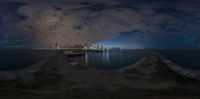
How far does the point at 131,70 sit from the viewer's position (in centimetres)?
3309

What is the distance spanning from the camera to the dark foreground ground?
2945 centimetres

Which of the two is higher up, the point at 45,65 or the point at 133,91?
the point at 45,65

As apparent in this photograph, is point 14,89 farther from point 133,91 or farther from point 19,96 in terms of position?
point 133,91

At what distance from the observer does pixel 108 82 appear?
105ft

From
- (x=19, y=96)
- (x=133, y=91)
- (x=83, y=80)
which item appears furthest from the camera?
(x=83, y=80)

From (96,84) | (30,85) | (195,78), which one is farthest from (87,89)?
(195,78)

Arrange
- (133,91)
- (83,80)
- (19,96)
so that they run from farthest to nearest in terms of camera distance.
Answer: (83,80), (133,91), (19,96)

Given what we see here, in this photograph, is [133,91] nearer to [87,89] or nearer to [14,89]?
[87,89]

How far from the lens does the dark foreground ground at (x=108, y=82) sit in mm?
29453

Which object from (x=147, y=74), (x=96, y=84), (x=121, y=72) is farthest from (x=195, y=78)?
(x=96, y=84)

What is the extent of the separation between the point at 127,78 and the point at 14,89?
1033 cm

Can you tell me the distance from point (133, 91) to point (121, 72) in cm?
371

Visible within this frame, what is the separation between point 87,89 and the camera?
30.8 m

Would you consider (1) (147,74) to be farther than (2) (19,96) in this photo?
Yes
